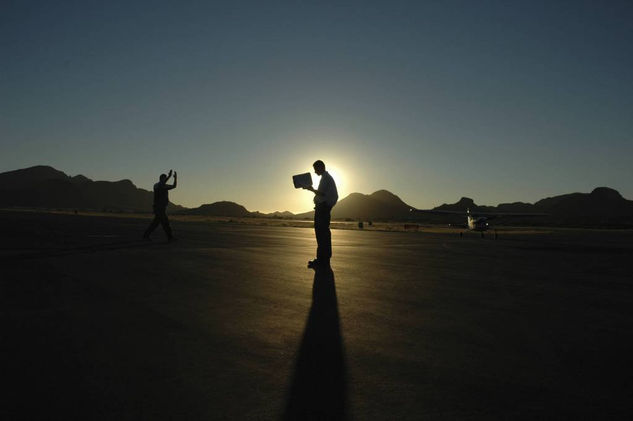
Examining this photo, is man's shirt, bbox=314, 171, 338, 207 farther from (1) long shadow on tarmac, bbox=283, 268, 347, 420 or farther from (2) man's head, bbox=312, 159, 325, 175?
(1) long shadow on tarmac, bbox=283, 268, 347, 420

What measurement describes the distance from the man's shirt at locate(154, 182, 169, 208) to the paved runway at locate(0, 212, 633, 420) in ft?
29.5

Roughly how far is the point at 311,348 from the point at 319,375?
2.20 ft

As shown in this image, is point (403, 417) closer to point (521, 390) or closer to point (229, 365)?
point (521, 390)

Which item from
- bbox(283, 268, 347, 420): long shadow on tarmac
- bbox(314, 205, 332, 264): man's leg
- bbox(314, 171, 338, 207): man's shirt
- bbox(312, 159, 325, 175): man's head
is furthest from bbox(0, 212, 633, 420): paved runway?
bbox(312, 159, 325, 175): man's head

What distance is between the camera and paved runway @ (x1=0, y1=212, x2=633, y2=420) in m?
2.65

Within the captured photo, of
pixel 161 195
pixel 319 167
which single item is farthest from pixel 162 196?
pixel 319 167

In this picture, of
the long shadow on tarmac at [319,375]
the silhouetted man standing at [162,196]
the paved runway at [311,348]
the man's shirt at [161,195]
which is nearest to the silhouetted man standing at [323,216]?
the paved runway at [311,348]

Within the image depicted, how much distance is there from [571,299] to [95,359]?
5785mm

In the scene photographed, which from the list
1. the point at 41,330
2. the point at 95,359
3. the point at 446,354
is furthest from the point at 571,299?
the point at 41,330

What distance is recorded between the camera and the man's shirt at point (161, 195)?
54.0 feet

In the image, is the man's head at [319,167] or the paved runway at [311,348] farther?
the man's head at [319,167]

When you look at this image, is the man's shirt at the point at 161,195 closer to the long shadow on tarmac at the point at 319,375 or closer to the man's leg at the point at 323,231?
the man's leg at the point at 323,231

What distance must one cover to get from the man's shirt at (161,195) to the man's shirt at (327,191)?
28.6 feet

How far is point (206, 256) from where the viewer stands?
38.2ft
